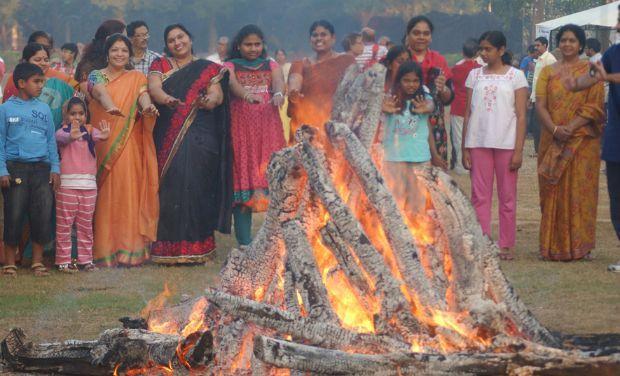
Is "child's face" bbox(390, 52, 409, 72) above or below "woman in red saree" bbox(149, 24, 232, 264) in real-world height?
above

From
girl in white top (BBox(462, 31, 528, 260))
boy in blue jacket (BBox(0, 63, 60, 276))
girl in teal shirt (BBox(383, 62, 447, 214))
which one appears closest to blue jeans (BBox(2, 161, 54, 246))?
boy in blue jacket (BBox(0, 63, 60, 276))

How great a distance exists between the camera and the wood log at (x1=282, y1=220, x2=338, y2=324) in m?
5.12

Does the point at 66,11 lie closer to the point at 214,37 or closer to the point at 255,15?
the point at 214,37

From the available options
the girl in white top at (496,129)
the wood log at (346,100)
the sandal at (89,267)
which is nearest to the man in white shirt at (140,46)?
the sandal at (89,267)

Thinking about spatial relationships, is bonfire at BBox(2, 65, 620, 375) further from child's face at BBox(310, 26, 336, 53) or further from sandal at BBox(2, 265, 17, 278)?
child's face at BBox(310, 26, 336, 53)

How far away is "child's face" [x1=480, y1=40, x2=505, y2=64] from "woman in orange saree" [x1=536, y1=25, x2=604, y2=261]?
520 millimetres

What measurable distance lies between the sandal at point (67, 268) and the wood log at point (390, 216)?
14.0 feet

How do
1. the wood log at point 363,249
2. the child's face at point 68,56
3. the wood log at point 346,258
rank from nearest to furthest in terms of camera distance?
the wood log at point 363,249 < the wood log at point 346,258 < the child's face at point 68,56

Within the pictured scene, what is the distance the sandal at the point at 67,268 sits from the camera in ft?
30.0

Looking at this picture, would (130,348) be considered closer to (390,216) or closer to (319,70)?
(390,216)

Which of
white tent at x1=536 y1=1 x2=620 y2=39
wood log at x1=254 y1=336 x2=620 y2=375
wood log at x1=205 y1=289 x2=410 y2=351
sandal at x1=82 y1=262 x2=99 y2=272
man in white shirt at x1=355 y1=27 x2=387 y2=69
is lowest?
sandal at x1=82 y1=262 x2=99 y2=272

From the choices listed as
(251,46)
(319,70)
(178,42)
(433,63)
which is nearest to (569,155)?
(433,63)

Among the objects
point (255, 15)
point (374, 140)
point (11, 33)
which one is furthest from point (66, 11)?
point (374, 140)

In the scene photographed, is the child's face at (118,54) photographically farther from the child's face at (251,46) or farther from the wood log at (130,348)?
the wood log at (130,348)
